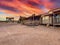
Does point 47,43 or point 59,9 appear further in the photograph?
point 59,9

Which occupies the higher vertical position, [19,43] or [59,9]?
[59,9]

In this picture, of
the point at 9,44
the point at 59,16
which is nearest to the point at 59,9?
the point at 59,16

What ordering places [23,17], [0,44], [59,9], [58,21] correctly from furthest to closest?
[23,17] → [58,21] → [59,9] → [0,44]

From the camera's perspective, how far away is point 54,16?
25531mm

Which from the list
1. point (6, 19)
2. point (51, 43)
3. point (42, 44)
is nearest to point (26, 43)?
point (42, 44)

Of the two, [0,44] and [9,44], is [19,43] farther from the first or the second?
[0,44]

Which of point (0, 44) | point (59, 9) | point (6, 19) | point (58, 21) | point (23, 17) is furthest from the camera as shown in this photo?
point (6, 19)

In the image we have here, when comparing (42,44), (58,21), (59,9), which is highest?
(59,9)

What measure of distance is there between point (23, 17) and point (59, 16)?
58.8ft

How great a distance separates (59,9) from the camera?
22.6 metres

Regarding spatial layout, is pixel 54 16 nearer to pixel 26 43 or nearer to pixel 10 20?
pixel 26 43

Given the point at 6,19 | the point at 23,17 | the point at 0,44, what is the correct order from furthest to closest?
the point at 6,19, the point at 23,17, the point at 0,44

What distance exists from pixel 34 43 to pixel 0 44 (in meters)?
2.86

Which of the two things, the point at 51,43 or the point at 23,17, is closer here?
the point at 51,43
